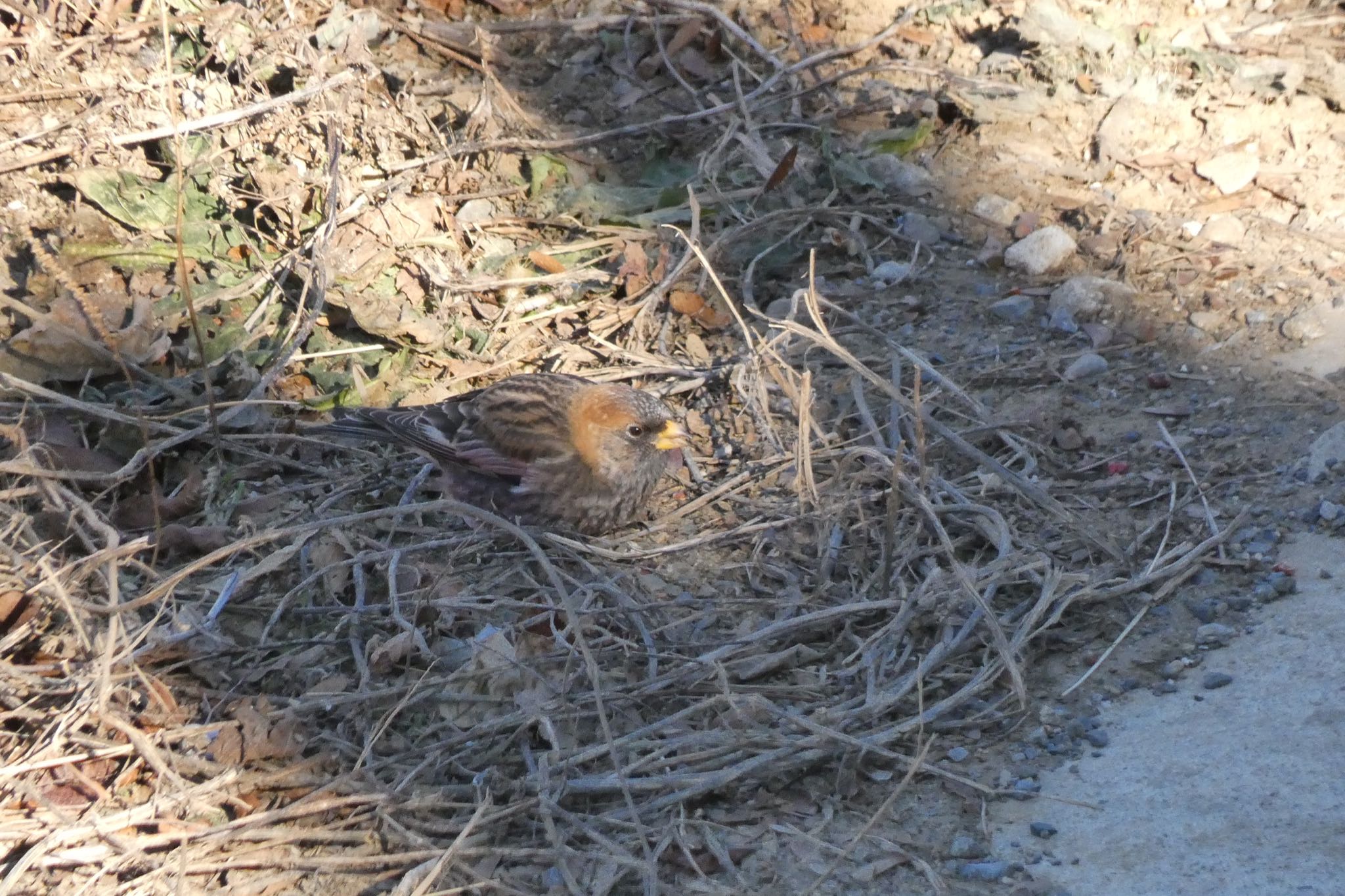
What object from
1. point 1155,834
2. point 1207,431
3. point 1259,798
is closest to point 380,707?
point 1155,834

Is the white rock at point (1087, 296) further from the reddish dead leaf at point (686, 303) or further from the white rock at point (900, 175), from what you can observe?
the reddish dead leaf at point (686, 303)

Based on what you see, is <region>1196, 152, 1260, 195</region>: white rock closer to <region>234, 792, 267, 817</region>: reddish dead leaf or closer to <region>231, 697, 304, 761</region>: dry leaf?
<region>231, 697, 304, 761</region>: dry leaf

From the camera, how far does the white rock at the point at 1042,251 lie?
5965mm

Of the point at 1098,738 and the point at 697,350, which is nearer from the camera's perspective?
the point at 1098,738

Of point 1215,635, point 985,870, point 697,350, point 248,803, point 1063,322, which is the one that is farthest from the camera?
point 697,350

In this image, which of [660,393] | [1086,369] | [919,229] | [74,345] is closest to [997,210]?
[919,229]

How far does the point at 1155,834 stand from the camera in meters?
3.35

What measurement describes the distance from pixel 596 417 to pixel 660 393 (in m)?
0.59

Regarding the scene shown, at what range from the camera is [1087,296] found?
5.69 meters

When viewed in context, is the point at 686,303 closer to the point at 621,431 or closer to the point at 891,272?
the point at 891,272

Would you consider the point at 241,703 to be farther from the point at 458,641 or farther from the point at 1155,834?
the point at 1155,834

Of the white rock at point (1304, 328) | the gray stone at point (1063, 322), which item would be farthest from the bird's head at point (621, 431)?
the white rock at point (1304, 328)

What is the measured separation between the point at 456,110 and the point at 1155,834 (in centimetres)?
500

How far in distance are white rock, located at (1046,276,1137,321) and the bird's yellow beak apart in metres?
1.76
